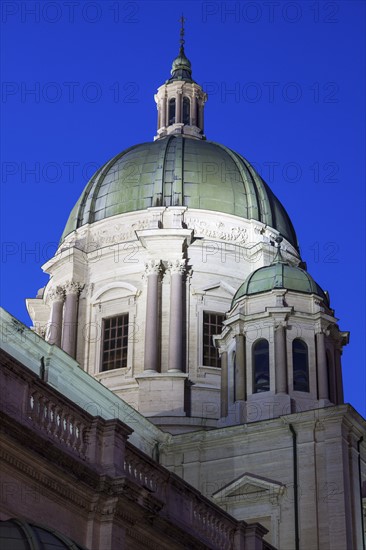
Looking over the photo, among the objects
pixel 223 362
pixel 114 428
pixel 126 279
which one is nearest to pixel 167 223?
pixel 126 279

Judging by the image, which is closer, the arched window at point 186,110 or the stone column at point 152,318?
the stone column at point 152,318

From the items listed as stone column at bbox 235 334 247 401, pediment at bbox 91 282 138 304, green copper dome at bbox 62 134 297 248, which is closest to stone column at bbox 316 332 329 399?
stone column at bbox 235 334 247 401

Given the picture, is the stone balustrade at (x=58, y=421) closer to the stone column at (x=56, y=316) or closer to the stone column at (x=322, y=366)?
the stone column at (x=322, y=366)

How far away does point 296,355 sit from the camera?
41.7 m

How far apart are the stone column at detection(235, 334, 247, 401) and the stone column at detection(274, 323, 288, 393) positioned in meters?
1.26

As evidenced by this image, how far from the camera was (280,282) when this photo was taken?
140 feet

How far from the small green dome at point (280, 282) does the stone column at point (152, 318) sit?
411 cm

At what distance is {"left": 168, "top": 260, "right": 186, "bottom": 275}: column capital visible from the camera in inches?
1871

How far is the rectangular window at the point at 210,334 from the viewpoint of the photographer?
46.5 m

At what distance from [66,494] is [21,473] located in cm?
148

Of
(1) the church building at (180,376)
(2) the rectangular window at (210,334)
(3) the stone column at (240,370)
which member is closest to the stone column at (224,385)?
(1) the church building at (180,376)

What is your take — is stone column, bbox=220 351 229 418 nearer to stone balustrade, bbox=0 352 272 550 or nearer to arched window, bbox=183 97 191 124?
stone balustrade, bbox=0 352 272 550

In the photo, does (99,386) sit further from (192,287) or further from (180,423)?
(192,287)

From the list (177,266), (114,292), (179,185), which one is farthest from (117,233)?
(177,266)
